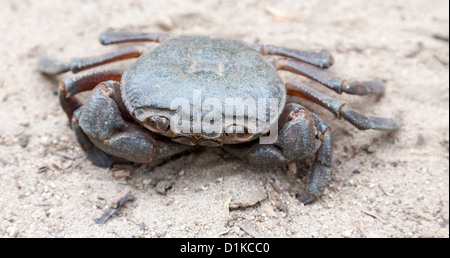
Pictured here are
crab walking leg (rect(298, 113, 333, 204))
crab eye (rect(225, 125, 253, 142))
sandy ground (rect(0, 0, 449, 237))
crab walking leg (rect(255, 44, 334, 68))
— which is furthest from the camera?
crab walking leg (rect(255, 44, 334, 68))

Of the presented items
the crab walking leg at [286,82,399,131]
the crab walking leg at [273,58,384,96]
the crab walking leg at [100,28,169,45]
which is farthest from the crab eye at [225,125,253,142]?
the crab walking leg at [100,28,169,45]

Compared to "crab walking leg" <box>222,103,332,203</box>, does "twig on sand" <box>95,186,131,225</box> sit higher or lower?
lower

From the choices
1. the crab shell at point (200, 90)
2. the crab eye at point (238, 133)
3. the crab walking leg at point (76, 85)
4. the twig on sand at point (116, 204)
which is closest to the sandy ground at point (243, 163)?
the twig on sand at point (116, 204)

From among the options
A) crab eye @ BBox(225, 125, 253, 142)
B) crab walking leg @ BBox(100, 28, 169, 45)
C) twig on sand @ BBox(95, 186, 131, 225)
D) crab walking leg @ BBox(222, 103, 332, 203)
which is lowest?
twig on sand @ BBox(95, 186, 131, 225)

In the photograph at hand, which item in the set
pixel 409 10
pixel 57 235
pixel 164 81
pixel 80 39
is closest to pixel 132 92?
pixel 164 81

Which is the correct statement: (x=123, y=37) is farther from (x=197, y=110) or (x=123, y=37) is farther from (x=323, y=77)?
(x=323, y=77)

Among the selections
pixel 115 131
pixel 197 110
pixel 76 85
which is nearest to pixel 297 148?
pixel 197 110

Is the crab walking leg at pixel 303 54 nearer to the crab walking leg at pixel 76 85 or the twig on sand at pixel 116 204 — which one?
the crab walking leg at pixel 76 85

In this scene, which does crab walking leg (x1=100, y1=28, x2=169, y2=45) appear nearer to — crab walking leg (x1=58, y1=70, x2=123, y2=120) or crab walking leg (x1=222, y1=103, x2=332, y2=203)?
crab walking leg (x1=58, y1=70, x2=123, y2=120)
